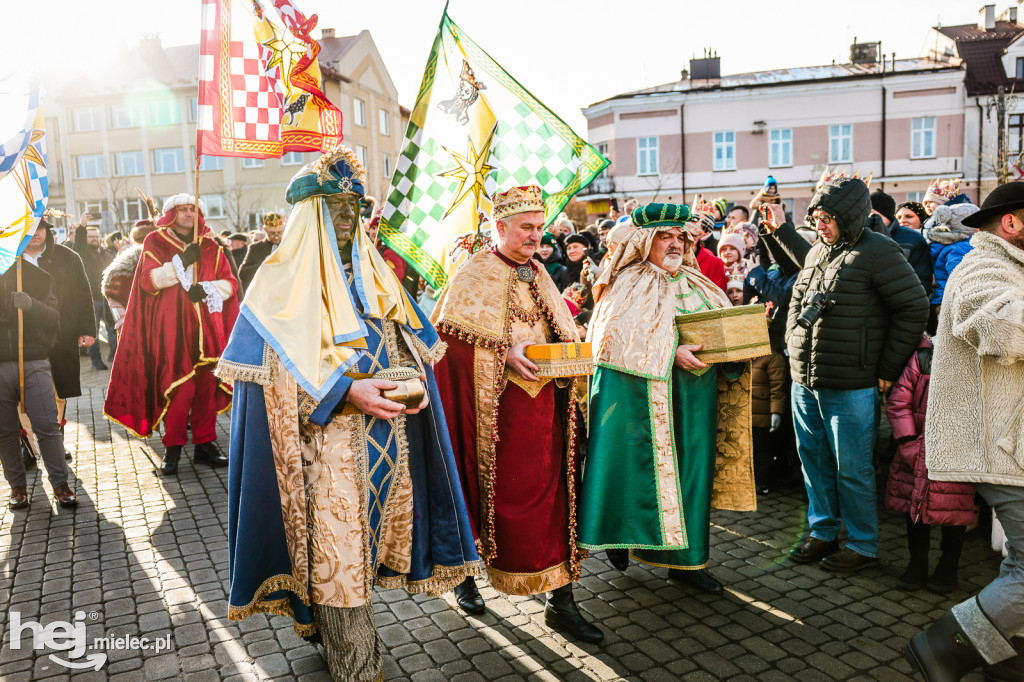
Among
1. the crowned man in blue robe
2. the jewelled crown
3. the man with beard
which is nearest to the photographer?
the crowned man in blue robe

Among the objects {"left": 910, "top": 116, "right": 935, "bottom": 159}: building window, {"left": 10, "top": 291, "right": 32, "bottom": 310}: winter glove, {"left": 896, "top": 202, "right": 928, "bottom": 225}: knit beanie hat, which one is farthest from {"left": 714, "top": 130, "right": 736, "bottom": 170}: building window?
{"left": 10, "top": 291, "right": 32, "bottom": 310}: winter glove

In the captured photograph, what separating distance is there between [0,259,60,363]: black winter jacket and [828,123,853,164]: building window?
32.6 m

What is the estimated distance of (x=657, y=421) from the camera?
4059 millimetres

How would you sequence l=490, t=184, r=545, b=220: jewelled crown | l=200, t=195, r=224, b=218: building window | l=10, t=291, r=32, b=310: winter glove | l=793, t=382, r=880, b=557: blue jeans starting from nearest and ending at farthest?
l=490, t=184, r=545, b=220: jewelled crown
l=793, t=382, r=880, b=557: blue jeans
l=10, t=291, r=32, b=310: winter glove
l=200, t=195, r=224, b=218: building window

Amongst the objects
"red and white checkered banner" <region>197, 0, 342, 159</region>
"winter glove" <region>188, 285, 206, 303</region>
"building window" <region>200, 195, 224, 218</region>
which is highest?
"building window" <region>200, 195, 224, 218</region>

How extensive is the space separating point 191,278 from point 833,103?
31701 mm

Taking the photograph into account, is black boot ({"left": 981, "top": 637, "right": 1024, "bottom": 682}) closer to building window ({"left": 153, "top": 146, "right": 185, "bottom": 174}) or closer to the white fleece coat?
the white fleece coat

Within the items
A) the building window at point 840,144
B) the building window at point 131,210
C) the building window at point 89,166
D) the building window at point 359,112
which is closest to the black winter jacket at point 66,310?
the building window at point 840,144

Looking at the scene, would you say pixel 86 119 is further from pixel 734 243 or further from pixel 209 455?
pixel 734 243

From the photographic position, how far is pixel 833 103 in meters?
31.9

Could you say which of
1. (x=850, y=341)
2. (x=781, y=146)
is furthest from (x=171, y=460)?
(x=781, y=146)

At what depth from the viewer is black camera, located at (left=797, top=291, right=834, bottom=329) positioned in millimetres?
4316

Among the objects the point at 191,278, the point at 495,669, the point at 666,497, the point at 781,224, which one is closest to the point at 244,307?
the point at 495,669

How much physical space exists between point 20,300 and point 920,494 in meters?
5.99
